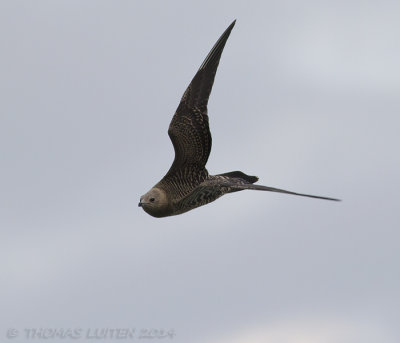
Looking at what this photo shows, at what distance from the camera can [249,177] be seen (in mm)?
29672

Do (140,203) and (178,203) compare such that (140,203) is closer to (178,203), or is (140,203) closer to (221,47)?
(178,203)

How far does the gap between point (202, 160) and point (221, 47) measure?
3.57 m

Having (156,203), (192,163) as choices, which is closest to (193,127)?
(192,163)

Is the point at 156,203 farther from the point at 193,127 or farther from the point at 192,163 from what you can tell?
the point at 193,127

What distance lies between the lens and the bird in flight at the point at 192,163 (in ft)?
90.4

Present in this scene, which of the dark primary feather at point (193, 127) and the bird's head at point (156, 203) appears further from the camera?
the dark primary feather at point (193, 127)

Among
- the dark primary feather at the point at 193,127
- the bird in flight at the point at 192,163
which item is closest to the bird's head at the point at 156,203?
the bird in flight at the point at 192,163

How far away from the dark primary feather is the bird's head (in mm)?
1129

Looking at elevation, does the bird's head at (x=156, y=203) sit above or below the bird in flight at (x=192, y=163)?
below

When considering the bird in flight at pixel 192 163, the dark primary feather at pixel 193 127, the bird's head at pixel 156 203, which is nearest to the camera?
the bird's head at pixel 156 203

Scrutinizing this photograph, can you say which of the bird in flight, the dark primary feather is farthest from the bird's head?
the dark primary feather

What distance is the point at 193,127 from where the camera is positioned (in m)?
28.4

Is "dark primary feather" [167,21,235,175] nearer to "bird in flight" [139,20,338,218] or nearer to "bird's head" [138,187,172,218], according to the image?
"bird in flight" [139,20,338,218]

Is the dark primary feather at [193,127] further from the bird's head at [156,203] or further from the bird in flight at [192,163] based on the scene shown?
the bird's head at [156,203]
